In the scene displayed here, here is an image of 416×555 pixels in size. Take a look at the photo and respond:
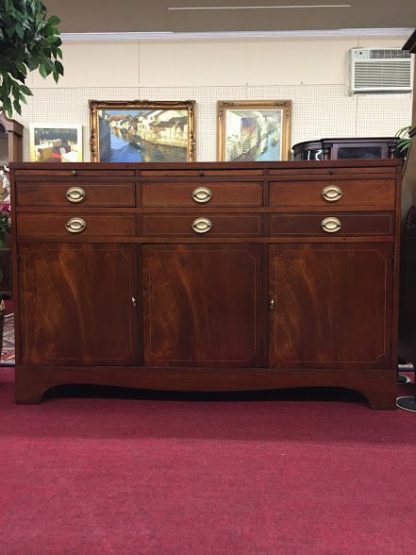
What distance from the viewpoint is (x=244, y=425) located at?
1.92m

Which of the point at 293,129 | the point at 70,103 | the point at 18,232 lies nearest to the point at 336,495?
the point at 18,232

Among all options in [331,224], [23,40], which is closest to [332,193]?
[331,224]

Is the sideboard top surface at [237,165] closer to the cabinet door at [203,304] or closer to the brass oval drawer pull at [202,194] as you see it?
the brass oval drawer pull at [202,194]

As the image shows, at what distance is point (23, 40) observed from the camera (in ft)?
6.31

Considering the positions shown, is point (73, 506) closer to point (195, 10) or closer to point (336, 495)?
point (336, 495)

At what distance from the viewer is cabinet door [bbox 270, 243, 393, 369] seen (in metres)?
2.03

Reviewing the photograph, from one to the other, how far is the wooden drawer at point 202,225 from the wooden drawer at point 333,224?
9cm

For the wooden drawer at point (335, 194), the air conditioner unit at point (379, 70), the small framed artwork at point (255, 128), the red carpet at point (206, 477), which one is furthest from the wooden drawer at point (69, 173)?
the air conditioner unit at point (379, 70)

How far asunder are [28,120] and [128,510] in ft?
17.9

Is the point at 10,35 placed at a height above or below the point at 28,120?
below

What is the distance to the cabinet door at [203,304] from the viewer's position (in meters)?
2.08

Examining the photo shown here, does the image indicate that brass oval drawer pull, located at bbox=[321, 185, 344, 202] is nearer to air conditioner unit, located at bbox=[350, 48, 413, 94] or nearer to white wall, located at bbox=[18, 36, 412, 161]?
white wall, located at bbox=[18, 36, 412, 161]

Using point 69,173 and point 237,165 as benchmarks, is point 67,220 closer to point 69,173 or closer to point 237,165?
point 69,173

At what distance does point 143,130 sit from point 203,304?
4100 millimetres
